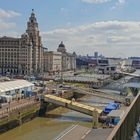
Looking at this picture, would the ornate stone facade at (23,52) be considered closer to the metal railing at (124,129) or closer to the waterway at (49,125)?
the waterway at (49,125)

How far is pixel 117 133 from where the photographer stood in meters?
6.63

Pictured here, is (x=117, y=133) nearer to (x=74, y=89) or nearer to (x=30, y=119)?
(x=30, y=119)

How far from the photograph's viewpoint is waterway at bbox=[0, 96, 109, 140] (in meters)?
26.8

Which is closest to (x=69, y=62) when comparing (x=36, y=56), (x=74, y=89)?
(x=36, y=56)

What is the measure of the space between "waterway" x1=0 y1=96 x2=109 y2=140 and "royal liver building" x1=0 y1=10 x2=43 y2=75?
209ft

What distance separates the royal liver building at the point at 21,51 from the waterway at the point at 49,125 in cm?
6374

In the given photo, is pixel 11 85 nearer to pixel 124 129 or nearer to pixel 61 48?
pixel 124 129

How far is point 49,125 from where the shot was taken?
3139cm

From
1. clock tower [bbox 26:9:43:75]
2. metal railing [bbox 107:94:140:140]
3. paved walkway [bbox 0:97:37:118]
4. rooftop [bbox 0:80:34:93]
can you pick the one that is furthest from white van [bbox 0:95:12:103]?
clock tower [bbox 26:9:43:75]

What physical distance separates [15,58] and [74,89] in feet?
173

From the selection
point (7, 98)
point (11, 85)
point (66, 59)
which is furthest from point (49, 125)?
point (66, 59)

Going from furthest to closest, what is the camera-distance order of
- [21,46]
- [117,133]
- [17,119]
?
[21,46]
[17,119]
[117,133]

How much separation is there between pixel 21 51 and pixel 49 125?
239ft

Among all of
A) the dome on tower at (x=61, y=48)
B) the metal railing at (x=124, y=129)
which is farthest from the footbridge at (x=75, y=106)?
the dome on tower at (x=61, y=48)
